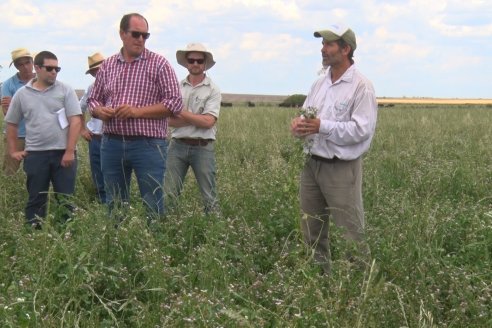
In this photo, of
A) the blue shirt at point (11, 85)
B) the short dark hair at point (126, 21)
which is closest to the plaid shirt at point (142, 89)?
the short dark hair at point (126, 21)

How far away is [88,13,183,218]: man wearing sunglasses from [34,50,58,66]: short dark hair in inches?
33.8

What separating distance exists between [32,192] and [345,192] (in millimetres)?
3024

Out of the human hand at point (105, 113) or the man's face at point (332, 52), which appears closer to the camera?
the man's face at point (332, 52)

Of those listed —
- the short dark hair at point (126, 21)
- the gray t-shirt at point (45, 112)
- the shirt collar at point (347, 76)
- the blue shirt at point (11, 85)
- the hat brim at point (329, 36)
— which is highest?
the short dark hair at point (126, 21)

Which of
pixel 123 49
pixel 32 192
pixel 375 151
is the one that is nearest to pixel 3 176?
pixel 32 192

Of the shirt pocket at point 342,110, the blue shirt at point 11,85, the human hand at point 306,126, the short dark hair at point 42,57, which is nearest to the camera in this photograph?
the human hand at point 306,126

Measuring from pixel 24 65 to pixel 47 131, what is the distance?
5.69ft

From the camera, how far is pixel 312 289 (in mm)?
3678

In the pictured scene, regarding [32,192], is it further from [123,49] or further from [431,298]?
[431,298]

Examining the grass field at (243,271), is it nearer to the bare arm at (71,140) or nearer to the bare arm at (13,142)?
the bare arm at (13,142)

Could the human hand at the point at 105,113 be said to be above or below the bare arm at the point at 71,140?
above

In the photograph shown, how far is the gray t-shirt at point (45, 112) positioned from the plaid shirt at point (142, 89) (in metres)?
0.87

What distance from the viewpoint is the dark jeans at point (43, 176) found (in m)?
6.23

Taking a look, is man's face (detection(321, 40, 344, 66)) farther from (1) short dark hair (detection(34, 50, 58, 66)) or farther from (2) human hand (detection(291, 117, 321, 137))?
(1) short dark hair (detection(34, 50, 58, 66))
